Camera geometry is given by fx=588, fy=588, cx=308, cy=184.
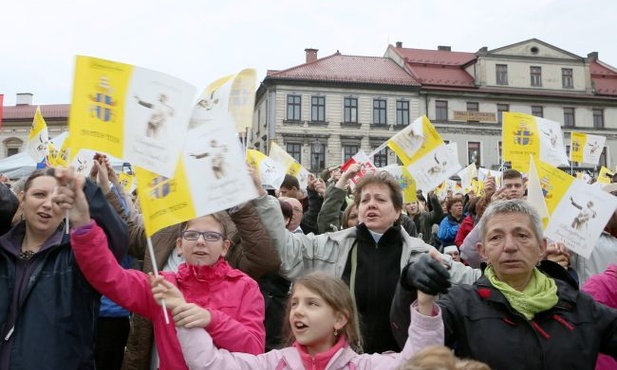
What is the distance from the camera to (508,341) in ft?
8.01

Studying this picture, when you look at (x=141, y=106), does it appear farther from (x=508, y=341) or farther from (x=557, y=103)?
(x=557, y=103)

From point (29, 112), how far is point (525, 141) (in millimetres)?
51569

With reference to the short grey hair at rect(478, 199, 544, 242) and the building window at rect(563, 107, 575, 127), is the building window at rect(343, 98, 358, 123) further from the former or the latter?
the short grey hair at rect(478, 199, 544, 242)

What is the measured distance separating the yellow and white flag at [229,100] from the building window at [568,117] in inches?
1809

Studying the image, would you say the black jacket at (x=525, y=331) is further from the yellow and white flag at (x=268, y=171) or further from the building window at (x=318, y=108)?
the building window at (x=318, y=108)

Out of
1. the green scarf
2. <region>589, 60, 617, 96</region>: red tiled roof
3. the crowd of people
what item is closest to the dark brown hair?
the crowd of people

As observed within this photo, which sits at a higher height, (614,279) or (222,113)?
(222,113)

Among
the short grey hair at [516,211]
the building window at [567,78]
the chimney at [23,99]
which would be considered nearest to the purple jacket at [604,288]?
the short grey hair at [516,211]

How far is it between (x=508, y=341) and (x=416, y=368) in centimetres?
91

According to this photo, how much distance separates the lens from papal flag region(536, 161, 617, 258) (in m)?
3.79

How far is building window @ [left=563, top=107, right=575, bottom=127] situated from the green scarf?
46.9m

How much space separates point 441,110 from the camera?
44.2 meters

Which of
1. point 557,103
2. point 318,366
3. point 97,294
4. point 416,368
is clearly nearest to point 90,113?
point 97,294

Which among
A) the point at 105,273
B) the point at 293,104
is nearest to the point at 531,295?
the point at 105,273
